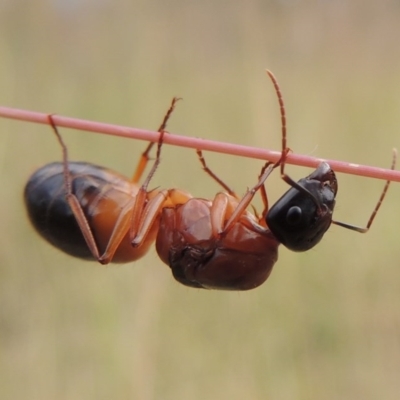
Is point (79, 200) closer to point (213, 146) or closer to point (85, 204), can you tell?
point (85, 204)

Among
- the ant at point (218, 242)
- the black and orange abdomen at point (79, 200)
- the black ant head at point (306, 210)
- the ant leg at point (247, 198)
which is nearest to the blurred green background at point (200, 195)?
the black and orange abdomen at point (79, 200)

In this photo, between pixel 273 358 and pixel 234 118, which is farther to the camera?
pixel 234 118

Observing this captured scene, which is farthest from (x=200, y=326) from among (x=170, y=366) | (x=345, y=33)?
(x=345, y=33)

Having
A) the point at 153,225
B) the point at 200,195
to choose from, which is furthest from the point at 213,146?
the point at 200,195

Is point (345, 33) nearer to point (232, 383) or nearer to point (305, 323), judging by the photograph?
point (305, 323)

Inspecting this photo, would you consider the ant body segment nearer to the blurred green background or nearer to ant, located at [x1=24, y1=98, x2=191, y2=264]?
ant, located at [x1=24, y1=98, x2=191, y2=264]

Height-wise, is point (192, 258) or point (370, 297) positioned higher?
point (192, 258)

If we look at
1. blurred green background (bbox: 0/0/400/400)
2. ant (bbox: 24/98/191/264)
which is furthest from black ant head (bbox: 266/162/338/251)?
blurred green background (bbox: 0/0/400/400)
